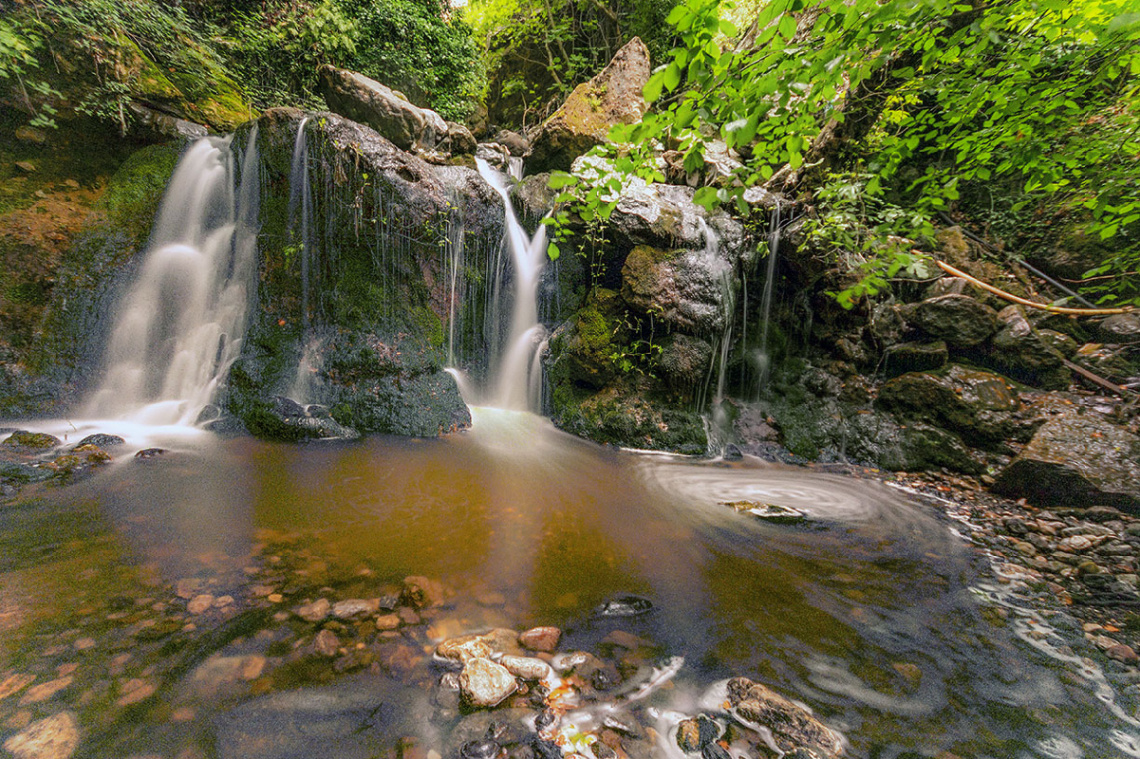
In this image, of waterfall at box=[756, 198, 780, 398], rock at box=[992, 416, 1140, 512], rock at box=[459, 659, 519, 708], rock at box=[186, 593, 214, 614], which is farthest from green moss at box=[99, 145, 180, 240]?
rock at box=[992, 416, 1140, 512]

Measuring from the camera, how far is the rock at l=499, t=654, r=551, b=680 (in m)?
1.72

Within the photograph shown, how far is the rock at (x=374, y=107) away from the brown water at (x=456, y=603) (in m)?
6.23

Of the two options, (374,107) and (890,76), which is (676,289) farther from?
(374,107)

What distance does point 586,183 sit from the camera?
1.82 metres

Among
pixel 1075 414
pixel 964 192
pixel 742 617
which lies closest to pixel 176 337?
pixel 742 617

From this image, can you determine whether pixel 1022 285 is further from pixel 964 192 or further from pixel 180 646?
pixel 180 646

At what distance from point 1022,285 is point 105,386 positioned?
13.4 meters

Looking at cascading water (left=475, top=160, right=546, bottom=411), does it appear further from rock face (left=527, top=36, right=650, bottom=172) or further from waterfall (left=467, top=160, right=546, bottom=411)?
rock face (left=527, top=36, right=650, bottom=172)

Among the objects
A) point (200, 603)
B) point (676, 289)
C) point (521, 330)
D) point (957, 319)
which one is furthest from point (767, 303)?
point (200, 603)

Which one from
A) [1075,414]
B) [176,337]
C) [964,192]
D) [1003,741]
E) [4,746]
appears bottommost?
[1003,741]

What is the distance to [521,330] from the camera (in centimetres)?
680

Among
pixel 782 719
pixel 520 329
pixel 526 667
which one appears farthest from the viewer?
pixel 520 329

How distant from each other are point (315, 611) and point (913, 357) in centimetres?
785

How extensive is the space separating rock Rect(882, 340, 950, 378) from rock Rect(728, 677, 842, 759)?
623 cm
